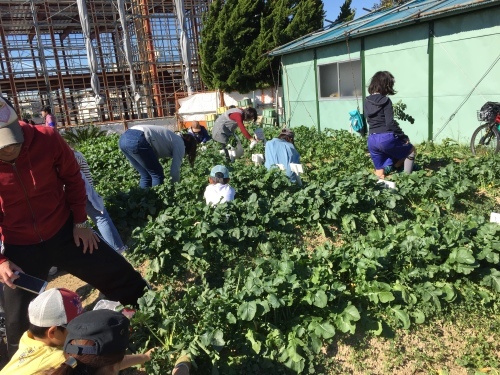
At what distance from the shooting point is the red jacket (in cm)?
246

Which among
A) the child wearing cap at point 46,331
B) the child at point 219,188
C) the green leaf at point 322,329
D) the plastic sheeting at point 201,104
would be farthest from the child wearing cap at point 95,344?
the plastic sheeting at point 201,104

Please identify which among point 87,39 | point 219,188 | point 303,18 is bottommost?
point 219,188

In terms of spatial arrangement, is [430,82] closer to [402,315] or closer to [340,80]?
[340,80]

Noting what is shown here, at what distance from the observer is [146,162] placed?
5.22 metres

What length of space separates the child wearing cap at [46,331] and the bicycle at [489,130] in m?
6.47

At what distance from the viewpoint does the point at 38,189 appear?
2.56 metres

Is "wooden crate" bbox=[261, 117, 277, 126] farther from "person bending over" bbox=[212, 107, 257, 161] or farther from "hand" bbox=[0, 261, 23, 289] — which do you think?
"hand" bbox=[0, 261, 23, 289]

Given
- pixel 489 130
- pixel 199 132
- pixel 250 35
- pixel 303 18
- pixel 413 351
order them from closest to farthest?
pixel 413 351 → pixel 489 130 → pixel 199 132 → pixel 303 18 → pixel 250 35

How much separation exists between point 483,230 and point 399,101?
6566 mm

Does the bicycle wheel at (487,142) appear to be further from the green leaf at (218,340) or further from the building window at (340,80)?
the green leaf at (218,340)

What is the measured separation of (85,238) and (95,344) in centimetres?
102

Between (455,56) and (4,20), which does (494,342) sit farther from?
(4,20)

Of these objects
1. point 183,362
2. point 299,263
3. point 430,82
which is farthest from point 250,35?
point 183,362

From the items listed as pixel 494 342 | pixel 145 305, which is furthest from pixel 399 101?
pixel 145 305
